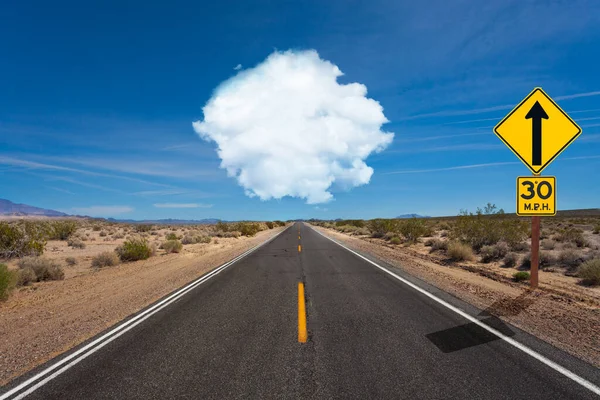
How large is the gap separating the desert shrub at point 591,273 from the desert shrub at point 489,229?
7220 millimetres

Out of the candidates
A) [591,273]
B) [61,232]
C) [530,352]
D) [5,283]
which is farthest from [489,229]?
[61,232]

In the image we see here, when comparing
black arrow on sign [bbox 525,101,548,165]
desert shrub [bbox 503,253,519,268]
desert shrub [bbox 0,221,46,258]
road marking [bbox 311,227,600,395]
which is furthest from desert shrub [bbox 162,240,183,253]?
black arrow on sign [bbox 525,101,548,165]

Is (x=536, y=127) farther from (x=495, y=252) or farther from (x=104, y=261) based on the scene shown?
(x=104, y=261)

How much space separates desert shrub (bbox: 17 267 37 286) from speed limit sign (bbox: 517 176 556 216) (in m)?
16.1

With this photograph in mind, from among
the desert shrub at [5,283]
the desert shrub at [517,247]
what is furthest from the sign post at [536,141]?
the desert shrub at [5,283]

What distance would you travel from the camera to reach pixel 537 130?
9.43 metres

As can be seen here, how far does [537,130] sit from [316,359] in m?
8.69

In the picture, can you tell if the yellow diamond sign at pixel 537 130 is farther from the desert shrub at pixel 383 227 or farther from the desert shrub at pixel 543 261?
the desert shrub at pixel 383 227

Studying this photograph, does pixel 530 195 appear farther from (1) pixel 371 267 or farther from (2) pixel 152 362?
(2) pixel 152 362

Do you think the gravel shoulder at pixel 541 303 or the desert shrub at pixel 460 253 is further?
the desert shrub at pixel 460 253

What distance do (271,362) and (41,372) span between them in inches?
120

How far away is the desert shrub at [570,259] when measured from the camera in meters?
14.5

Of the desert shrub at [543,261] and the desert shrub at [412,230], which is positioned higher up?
the desert shrub at [412,230]

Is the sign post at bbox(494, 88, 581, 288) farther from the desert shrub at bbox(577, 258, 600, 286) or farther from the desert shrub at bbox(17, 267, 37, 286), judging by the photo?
the desert shrub at bbox(17, 267, 37, 286)
